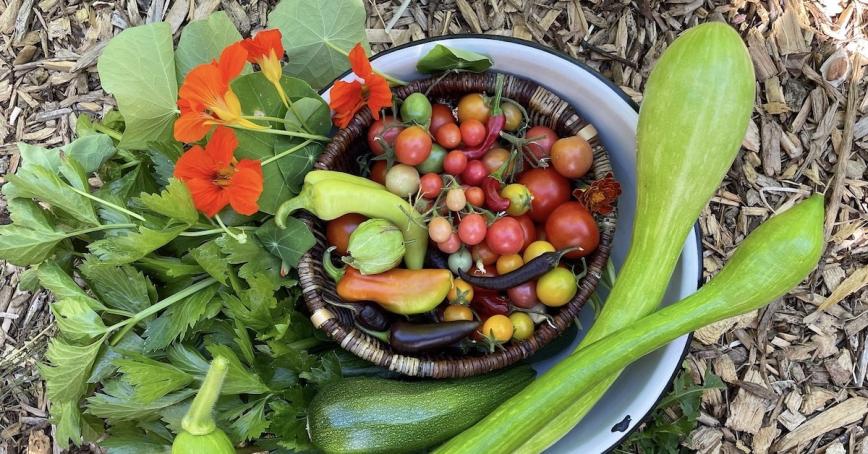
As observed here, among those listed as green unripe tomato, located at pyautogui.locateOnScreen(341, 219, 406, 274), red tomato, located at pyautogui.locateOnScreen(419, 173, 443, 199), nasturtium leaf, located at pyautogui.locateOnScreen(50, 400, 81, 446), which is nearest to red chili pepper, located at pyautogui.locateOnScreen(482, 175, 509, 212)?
red tomato, located at pyautogui.locateOnScreen(419, 173, 443, 199)

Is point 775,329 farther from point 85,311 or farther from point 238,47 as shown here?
point 85,311

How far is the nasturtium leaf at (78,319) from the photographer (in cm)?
157

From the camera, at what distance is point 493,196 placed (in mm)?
1583

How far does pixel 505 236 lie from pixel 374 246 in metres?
0.29

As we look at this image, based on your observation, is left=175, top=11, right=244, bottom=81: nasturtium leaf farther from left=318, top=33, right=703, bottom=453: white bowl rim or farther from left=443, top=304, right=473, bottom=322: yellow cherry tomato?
Answer: left=443, top=304, right=473, bottom=322: yellow cherry tomato

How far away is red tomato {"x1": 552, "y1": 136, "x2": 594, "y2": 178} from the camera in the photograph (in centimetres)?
159

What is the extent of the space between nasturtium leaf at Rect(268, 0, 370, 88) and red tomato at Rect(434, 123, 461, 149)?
1.03 feet

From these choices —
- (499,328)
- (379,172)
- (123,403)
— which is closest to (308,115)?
(379,172)

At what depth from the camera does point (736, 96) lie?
1396mm

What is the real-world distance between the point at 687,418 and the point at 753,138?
2.46 ft

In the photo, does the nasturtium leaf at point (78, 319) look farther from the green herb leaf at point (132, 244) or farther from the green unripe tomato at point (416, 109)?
the green unripe tomato at point (416, 109)

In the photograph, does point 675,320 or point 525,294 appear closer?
point 675,320

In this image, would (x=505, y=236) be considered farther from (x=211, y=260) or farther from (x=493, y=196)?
(x=211, y=260)

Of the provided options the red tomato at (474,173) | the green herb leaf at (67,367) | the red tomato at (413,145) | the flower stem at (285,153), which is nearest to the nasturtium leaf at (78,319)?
the green herb leaf at (67,367)
